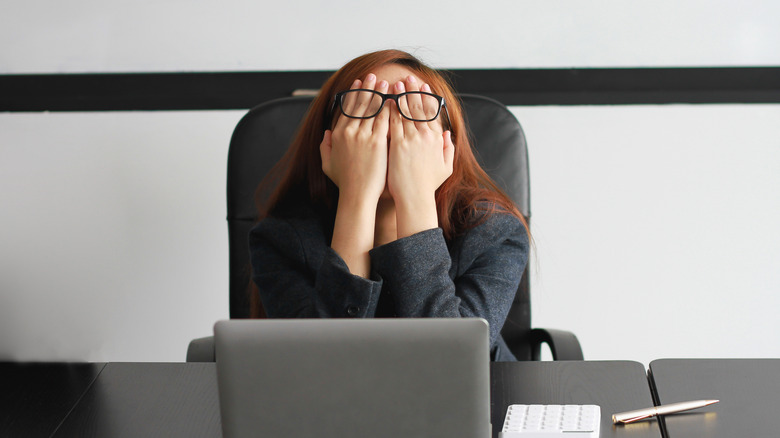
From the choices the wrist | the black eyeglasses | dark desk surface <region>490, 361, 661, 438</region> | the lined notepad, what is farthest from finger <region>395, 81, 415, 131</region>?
the lined notepad

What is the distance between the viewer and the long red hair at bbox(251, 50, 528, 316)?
1.44 meters

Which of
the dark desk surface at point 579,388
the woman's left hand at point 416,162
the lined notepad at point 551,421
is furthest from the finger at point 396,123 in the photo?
the lined notepad at point 551,421

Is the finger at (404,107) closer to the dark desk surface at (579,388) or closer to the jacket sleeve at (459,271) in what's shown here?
the jacket sleeve at (459,271)

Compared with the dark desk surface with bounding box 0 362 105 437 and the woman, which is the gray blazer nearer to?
the woman

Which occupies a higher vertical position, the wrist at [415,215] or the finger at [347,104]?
the finger at [347,104]

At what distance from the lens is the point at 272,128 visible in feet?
5.26

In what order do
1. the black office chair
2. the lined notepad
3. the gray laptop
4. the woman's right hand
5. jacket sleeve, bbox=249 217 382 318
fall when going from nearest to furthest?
the gray laptop < the lined notepad < jacket sleeve, bbox=249 217 382 318 < the woman's right hand < the black office chair

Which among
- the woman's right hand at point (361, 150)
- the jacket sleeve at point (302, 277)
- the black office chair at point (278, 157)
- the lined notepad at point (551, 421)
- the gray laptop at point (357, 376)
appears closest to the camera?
the gray laptop at point (357, 376)

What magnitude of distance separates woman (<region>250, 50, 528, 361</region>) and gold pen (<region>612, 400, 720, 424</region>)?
32 centimetres

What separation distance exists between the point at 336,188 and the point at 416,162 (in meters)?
0.23

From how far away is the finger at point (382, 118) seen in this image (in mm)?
1369

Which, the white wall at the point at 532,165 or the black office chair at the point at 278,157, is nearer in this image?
the black office chair at the point at 278,157

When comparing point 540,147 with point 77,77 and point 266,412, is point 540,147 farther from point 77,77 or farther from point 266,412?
point 266,412

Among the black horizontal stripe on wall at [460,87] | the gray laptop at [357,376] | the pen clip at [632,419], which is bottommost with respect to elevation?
the pen clip at [632,419]
